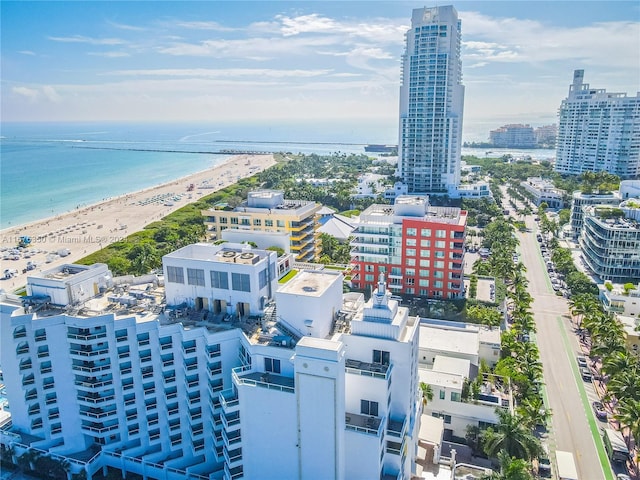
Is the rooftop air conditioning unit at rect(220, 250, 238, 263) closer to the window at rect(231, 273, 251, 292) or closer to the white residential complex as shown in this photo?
the white residential complex

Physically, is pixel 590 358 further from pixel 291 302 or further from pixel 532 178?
pixel 532 178

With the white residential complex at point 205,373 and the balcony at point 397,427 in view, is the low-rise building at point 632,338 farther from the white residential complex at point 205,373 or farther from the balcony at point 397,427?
the balcony at point 397,427

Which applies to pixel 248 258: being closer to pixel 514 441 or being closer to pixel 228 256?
pixel 228 256

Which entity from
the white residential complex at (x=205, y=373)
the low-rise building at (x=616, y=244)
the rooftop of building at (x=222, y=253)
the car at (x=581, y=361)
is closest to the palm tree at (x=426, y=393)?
the white residential complex at (x=205, y=373)

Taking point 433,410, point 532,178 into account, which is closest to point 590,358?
point 433,410

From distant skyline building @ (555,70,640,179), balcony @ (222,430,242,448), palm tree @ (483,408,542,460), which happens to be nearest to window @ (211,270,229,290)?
balcony @ (222,430,242,448)
